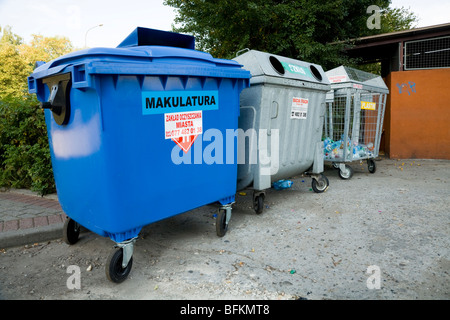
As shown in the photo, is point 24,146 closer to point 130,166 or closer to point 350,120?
point 130,166

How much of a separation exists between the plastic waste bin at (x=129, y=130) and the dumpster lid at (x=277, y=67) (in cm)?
65

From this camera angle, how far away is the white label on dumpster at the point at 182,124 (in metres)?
2.43

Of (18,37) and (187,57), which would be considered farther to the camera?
(18,37)

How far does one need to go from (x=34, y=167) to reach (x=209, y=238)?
278cm

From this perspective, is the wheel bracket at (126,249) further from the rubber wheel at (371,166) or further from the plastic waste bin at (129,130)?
the rubber wheel at (371,166)

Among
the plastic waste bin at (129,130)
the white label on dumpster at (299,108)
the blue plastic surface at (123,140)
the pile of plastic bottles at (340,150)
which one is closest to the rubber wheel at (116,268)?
the plastic waste bin at (129,130)

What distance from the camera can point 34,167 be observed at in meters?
4.21

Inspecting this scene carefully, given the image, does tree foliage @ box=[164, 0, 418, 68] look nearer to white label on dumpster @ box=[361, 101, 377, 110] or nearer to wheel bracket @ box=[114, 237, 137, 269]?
white label on dumpster @ box=[361, 101, 377, 110]

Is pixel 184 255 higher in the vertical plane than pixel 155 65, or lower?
lower

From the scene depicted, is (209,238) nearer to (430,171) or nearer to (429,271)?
(429,271)

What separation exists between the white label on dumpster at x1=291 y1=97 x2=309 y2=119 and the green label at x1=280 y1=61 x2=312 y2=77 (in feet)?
1.12

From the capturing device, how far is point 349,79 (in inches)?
207

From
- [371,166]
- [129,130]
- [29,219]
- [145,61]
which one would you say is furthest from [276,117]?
[371,166]
